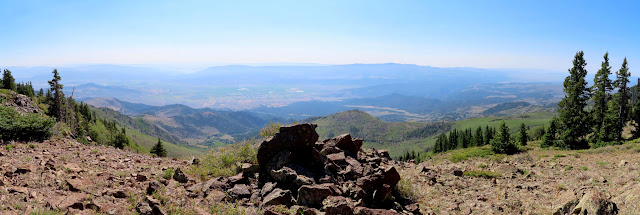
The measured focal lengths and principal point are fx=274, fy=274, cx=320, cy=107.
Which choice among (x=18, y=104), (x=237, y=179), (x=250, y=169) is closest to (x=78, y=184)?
(x=237, y=179)

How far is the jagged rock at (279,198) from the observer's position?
339 inches

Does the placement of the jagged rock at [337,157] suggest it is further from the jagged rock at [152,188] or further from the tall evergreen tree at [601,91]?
the tall evergreen tree at [601,91]

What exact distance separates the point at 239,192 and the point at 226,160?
10.5 ft

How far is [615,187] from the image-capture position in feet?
37.4

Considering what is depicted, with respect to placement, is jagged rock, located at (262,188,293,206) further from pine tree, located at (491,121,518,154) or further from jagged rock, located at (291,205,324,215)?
pine tree, located at (491,121,518,154)

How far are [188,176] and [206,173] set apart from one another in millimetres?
712

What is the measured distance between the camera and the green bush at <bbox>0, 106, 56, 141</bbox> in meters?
12.1

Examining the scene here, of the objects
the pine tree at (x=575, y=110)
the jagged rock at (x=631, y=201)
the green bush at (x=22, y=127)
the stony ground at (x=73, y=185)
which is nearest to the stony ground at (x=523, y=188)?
the jagged rock at (x=631, y=201)

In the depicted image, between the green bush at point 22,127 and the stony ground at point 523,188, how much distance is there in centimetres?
1738

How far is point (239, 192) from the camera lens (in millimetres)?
9555

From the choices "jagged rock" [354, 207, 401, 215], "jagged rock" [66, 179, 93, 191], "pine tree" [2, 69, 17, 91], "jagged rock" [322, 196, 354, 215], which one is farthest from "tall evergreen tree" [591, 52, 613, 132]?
"pine tree" [2, 69, 17, 91]

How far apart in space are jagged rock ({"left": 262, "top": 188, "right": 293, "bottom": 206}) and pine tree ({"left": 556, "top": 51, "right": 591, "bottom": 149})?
1545 inches

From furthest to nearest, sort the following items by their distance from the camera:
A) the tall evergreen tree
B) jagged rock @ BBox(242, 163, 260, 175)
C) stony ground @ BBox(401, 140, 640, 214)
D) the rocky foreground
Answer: the tall evergreen tree
jagged rock @ BBox(242, 163, 260, 175)
stony ground @ BBox(401, 140, 640, 214)
the rocky foreground

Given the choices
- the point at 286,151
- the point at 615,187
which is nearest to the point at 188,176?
the point at 286,151
